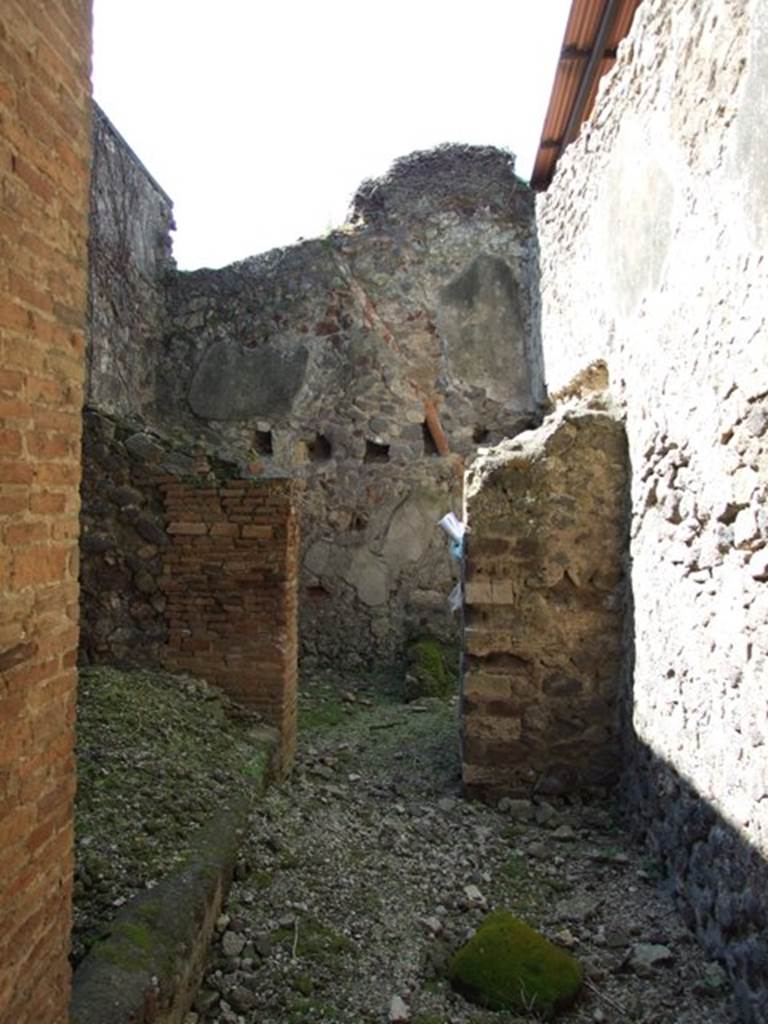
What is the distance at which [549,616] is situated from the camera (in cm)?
471

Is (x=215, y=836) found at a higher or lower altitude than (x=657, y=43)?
lower

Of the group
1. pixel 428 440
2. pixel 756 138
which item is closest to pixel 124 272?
pixel 428 440

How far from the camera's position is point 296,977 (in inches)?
109

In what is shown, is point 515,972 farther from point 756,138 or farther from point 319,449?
point 319,449

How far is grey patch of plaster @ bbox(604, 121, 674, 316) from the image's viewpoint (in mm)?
3932

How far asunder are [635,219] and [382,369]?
4.51 meters

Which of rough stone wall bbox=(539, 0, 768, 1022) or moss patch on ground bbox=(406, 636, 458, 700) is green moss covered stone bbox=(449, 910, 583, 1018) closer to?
rough stone wall bbox=(539, 0, 768, 1022)

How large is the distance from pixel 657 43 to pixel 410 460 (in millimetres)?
5017

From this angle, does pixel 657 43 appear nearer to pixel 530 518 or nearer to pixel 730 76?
pixel 730 76

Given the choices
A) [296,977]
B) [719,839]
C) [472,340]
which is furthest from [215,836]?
[472,340]

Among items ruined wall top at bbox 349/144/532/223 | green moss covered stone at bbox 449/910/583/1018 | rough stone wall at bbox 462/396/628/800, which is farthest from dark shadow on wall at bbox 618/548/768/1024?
ruined wall top at bbox 349/144/532/223

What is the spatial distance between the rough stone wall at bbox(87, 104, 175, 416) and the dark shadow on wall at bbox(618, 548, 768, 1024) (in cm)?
555

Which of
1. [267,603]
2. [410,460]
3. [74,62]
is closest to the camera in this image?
[74,62]

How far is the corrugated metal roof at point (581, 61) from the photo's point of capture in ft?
20.2
